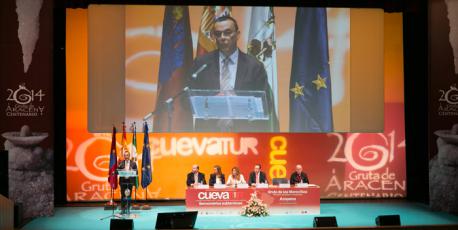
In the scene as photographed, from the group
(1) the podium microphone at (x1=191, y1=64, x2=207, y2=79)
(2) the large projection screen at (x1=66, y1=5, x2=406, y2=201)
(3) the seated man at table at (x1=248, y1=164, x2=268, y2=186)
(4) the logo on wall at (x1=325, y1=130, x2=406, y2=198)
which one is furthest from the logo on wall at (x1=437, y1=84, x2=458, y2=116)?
(1) the podium microphone at (x1=191, y1=64, x2=207, y2=79)

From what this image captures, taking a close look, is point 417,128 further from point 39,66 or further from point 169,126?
point 39,66

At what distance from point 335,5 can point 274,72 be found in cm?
189

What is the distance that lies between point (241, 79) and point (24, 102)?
4.16m

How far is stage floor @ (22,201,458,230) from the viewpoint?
9.59 meters

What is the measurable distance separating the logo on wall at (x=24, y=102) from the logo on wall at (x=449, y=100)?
24.7 feet

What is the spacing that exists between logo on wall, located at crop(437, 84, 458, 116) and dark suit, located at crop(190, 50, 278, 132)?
10.8 ft

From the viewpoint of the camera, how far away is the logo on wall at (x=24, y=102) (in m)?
10.4

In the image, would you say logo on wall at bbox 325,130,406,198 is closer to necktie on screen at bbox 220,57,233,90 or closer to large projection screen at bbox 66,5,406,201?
large projection screen at bbox 66,5,406,201

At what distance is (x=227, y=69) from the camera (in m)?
11.5

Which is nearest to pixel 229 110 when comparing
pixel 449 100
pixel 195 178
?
pixel 195 178

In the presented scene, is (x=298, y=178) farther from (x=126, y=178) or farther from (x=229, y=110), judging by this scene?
(x=126, y=178)

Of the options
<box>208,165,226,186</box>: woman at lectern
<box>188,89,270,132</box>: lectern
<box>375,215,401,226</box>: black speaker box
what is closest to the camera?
<box>375,215,401,226</box>: black speaker box

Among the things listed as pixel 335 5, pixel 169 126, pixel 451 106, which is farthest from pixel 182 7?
pixel 451 106

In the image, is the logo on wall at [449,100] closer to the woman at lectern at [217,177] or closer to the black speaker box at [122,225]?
the woman at lectern at [217,177]
